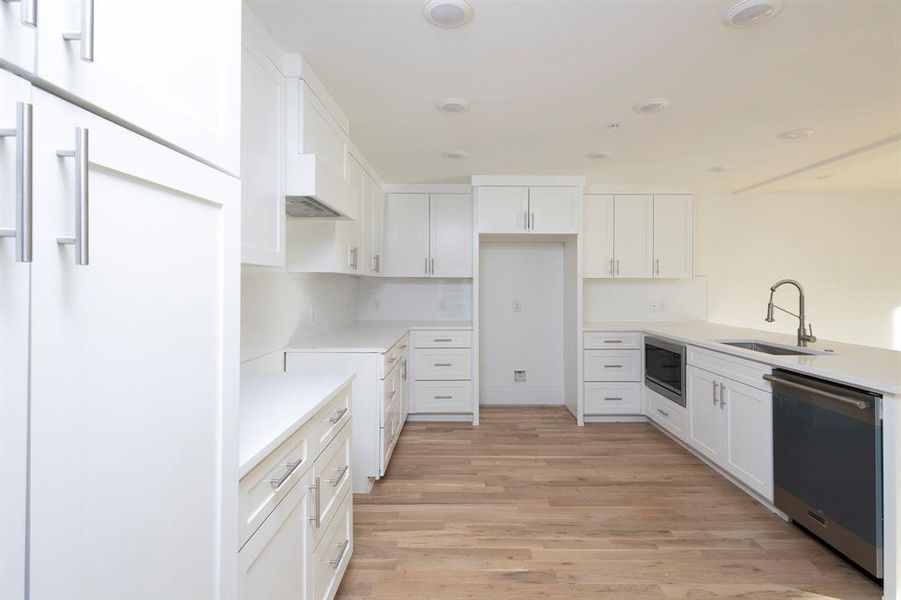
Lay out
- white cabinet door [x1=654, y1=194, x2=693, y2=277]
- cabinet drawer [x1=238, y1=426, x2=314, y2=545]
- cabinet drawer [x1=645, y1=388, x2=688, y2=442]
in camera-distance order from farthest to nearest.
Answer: white cabinet door [x1=654, y1=194, x2=693, y2=277] < cabinet drawer [x1=645, y1=388, x2=688, y2=442] < cabinet drawer [x1=238, y1=426, x2=314, y2=545]

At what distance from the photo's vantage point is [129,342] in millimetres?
567

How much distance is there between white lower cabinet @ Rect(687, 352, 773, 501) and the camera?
7.87 ft

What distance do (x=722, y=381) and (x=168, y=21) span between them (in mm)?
3229

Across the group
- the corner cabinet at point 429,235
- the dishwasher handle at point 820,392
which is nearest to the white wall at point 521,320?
the corner cabinet at point 429,235

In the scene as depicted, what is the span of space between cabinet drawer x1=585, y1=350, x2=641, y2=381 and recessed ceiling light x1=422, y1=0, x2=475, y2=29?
3.11 metres

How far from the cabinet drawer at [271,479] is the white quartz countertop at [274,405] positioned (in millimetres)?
36

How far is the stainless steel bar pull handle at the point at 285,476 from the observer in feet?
3.64

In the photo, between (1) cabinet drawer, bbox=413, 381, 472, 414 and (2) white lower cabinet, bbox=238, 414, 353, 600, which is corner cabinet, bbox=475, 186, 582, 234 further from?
(2) white lower cabinet, bbox=238, 414, 353, 600

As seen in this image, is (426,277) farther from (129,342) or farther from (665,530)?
(129,342)

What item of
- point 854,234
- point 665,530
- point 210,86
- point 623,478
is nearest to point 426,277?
point 623,478

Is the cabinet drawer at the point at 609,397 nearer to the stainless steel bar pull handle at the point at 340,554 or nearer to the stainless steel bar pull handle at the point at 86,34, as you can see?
the stainless steel bar pull handle at the point at 340,554

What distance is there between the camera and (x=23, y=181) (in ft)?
1.30

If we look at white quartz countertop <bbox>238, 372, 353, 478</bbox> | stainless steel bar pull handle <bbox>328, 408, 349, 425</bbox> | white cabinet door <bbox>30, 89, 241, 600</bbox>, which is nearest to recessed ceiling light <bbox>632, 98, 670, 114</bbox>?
white quartz countertop <bbox>238, 372, 353, 478</bbox>

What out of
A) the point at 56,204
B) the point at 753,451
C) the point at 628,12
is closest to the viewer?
the point at 56,204
